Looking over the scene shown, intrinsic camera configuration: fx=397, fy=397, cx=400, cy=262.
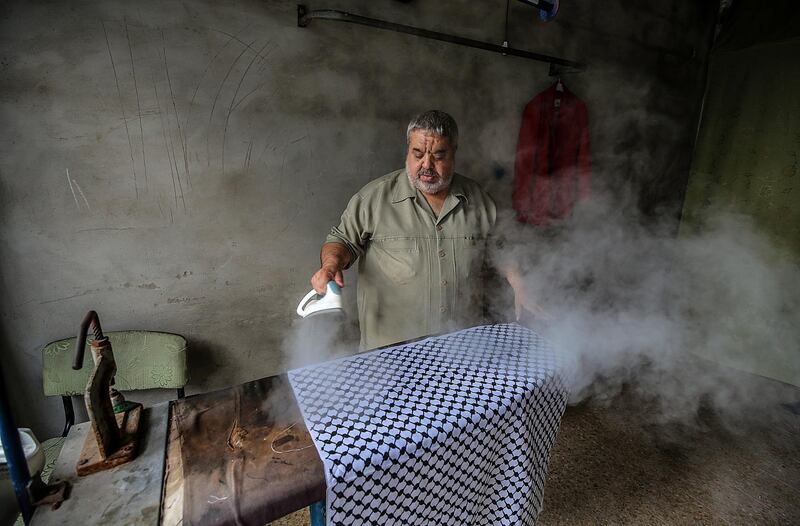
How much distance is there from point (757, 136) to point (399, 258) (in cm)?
373

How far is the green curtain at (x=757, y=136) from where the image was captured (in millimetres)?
3400

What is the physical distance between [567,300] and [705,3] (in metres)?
3.24

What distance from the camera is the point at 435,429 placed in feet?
3.84

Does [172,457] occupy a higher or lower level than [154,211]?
lower

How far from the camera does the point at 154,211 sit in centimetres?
221

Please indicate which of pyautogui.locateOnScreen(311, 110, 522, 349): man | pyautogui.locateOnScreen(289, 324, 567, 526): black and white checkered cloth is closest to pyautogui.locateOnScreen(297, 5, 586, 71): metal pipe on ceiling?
pyautogui.locateOnScreen(311, 110, 522, 349): man

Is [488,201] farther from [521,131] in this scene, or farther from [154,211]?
[154,211]

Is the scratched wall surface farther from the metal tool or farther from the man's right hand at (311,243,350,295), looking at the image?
the metal tool

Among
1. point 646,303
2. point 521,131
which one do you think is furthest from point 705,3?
point 646,303

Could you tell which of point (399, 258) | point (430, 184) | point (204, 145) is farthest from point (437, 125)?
point (204, 145)

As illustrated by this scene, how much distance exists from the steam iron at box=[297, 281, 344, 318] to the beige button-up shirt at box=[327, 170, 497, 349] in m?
0.63

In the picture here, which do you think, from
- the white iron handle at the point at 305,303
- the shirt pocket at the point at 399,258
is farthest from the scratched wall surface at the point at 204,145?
the white iron handle at the point at 305,303

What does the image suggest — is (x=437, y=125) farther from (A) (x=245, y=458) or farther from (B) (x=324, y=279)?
(A) (x=245, y=458)

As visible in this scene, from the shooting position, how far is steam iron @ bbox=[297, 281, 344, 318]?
144 centimetres
